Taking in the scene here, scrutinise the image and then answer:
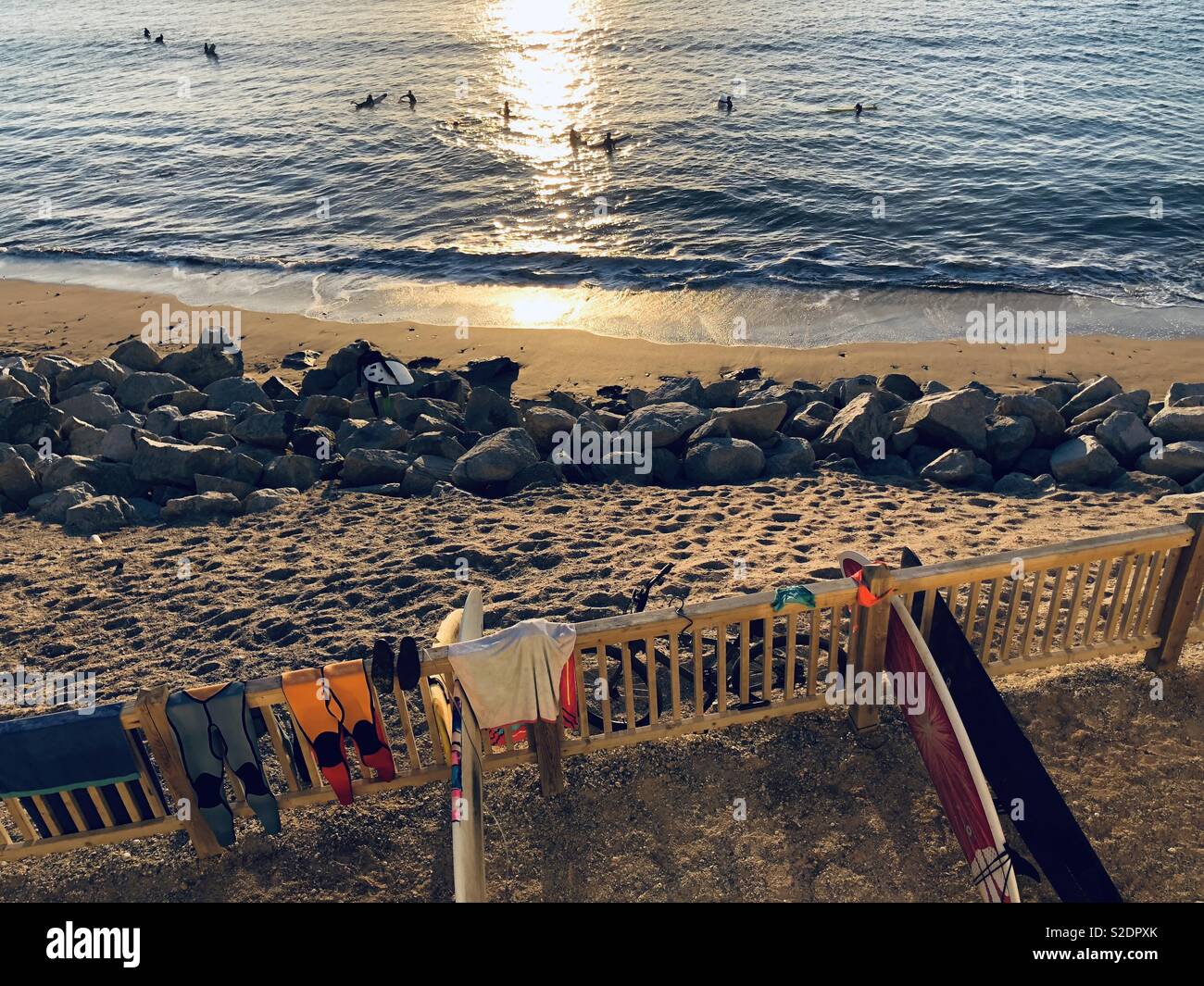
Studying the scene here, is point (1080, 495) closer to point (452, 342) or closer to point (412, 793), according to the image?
point (412, 793)

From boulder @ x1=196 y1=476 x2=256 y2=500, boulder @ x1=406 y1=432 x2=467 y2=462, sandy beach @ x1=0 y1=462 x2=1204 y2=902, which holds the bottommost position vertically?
sandy beach @ x1=0 y1=462 x2=1204 y2=902

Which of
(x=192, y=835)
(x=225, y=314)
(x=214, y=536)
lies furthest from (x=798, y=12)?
(x=192, y=835)

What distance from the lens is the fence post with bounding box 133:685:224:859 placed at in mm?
5059

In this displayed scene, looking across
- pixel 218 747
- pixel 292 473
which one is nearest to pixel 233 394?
pixel 292 473

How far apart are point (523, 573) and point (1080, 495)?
662 cm

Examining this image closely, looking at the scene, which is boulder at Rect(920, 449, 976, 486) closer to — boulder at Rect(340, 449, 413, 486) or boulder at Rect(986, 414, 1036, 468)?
boulder at Rect(986, 414, 1036, 468)

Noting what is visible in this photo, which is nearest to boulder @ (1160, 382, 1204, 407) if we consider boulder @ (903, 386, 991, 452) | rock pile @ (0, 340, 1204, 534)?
rock pile @ (0, 340, 1204, 534)

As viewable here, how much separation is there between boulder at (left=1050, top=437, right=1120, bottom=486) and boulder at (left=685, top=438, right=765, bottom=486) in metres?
3.65

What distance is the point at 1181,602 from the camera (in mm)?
6262

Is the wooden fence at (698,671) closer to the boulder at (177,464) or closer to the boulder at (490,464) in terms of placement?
the boulder at (490,464)

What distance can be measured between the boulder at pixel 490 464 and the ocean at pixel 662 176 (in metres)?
8.05

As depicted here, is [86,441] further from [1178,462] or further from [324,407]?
[1178,462]

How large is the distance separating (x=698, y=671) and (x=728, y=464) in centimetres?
523
